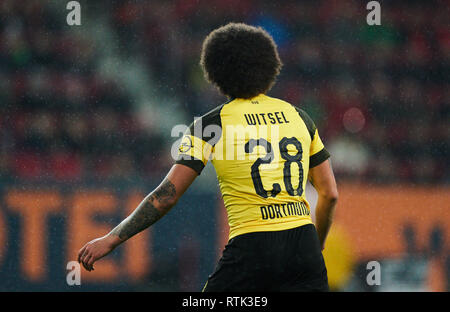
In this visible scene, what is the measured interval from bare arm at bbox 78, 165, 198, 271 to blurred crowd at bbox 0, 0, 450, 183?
158 inches

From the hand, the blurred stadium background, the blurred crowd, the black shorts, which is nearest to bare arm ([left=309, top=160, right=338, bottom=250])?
the black shorts

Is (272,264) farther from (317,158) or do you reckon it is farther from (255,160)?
(317,158)

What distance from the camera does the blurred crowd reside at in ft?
23.6

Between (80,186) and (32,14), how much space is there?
2.53m

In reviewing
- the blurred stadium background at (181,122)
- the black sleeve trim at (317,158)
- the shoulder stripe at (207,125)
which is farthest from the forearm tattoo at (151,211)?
the blurred stadium background at (181,122)

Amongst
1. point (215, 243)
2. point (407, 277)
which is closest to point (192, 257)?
point (215, 243)

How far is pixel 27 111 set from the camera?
7.29 metres

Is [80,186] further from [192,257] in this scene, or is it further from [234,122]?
[234,122]

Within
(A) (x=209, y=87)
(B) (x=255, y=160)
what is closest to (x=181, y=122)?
(A) (x=209, y=87)

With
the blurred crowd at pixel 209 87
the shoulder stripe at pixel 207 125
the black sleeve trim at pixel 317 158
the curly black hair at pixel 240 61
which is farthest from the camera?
the blurred crowd at pixel 209 87

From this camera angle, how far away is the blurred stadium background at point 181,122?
6.26m

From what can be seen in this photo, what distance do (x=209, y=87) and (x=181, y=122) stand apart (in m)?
0.54

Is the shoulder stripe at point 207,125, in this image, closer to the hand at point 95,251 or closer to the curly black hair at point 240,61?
the curly black hair at point 240,61

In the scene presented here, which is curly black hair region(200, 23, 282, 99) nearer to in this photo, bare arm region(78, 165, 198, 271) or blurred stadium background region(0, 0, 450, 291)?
bare arm region(78, 165, 198, 271)
